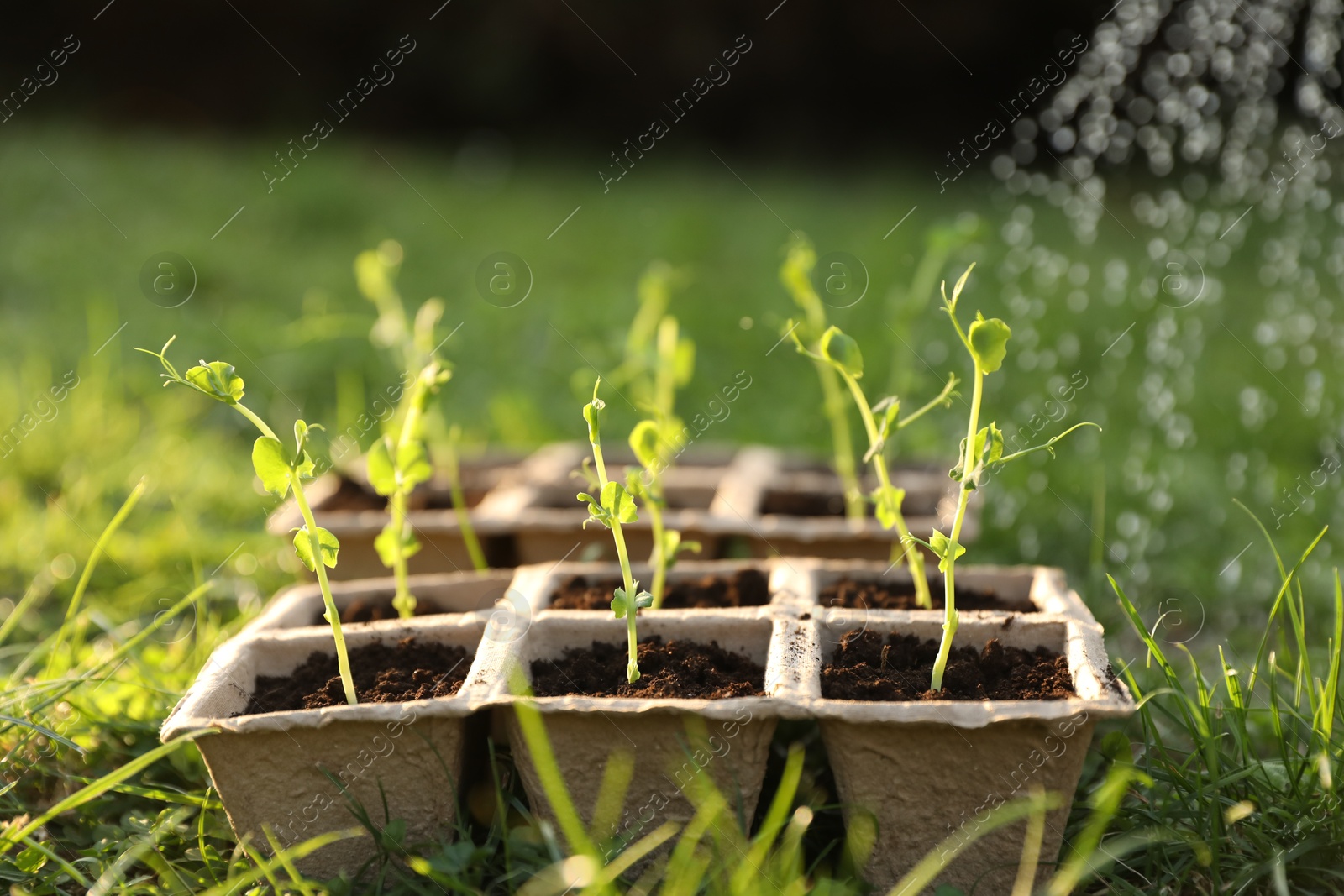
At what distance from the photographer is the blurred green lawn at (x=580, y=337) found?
2.37 m

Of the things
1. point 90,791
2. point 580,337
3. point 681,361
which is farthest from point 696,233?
point 90,791

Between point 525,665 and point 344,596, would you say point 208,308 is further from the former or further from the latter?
point 525,665

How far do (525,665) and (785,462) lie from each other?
45.9 inches

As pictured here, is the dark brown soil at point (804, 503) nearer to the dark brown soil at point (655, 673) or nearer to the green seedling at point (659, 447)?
the green seedling at point (659, 447)

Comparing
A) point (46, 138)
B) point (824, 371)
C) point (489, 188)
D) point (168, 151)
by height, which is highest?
point (46, 138)

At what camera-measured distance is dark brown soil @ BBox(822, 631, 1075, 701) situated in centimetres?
125

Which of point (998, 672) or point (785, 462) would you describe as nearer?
point (998, 672)

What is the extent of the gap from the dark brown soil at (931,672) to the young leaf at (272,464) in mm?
672

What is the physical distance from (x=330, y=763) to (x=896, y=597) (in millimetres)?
802

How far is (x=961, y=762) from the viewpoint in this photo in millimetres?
1183

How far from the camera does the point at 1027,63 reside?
6.56 m

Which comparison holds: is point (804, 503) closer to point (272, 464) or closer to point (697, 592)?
point (697, 592)

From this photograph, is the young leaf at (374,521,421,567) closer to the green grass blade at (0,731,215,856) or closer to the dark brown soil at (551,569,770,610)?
the dark brown soil at (551,569,770,610)

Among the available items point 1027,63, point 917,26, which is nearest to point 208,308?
point 917,26
